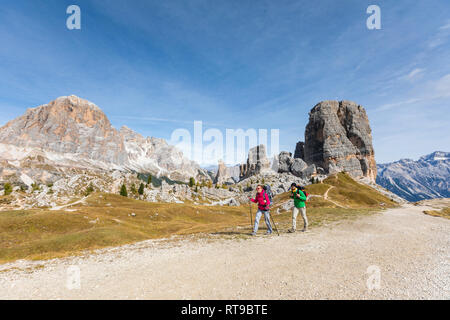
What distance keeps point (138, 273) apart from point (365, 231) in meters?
19.9

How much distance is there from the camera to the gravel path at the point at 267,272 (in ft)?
30.1

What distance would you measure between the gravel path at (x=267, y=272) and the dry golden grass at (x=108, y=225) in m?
6.92

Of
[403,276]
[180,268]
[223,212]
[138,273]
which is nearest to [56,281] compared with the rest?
A: [138,273]

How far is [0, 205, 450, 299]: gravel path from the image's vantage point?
361 inches

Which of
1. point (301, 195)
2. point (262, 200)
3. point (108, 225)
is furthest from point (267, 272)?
point (108, 225)

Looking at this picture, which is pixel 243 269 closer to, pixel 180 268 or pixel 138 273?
pixel 180 268

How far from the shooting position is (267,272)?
1125 cm

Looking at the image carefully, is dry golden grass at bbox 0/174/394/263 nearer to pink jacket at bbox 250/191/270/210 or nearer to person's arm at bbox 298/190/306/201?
pink jacket at bbox 250/191/270/210

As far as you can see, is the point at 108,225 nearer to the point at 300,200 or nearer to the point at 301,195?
the point at 300,200

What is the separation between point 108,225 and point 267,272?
5649 cm

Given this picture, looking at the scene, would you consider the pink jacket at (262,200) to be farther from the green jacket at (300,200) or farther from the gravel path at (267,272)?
the gravel path at (267,272)

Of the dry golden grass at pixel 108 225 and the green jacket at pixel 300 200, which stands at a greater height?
the green jacket at pixel 300 200

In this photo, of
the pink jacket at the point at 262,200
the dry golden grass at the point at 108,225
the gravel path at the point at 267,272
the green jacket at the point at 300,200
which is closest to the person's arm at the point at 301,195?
the green jacket at the point at 300,200
